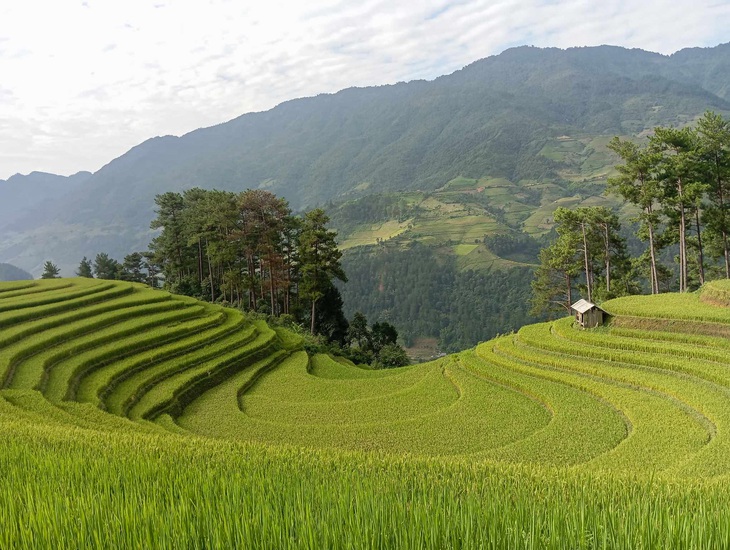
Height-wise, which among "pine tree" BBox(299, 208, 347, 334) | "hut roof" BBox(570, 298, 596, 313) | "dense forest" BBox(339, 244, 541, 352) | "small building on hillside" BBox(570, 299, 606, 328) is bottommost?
"dense forest" BBox(339, 244, 541, 352)

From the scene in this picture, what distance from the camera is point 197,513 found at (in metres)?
2.79

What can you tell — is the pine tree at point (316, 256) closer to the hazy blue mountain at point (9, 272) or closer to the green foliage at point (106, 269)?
the green foliage at point (106, 269)

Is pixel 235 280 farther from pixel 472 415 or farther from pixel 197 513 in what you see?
pixel 197 513

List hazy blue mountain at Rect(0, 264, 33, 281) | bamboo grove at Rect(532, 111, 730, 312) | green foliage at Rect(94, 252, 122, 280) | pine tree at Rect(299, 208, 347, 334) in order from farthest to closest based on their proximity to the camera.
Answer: hazy blue mountain at Rect(0, 264, 33, 281), green foliage at Rect(94, 252, 122, 280), pine tree at Rect(299, 208, 347, 334), bamboo grove at Rect(532, 111, 730, 312)

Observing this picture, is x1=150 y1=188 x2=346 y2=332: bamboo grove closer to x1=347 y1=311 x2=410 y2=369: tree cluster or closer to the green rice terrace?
x1=347 y1=311 x2=410 y2=369: tree cluster

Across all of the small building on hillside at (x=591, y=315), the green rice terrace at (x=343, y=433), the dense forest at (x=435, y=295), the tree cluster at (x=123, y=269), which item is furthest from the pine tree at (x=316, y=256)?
the dense forest at (x=435, y=295)

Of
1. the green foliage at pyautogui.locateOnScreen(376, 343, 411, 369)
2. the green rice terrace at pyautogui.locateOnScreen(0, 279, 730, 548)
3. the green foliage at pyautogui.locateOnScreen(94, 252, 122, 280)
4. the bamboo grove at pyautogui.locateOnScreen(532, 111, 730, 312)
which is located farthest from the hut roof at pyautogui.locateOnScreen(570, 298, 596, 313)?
the green foliage at pyautogui.locateOnScreen(94, 252, 122, 280)

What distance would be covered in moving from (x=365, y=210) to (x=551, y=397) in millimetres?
161787

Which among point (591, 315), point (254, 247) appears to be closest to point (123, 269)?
point (254, 247)

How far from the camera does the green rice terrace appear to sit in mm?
2490

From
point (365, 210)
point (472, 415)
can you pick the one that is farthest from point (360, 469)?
point (365, 210)

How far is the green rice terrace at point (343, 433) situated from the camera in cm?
249

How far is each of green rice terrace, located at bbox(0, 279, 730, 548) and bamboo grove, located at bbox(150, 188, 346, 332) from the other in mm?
8325

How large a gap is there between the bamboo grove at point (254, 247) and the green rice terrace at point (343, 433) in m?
8.33
